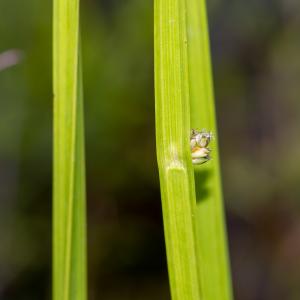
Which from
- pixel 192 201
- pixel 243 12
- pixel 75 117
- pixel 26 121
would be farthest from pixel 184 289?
pixel 243 12

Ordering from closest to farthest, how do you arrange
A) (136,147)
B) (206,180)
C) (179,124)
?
(179,124) → (206,180) → (136,147)

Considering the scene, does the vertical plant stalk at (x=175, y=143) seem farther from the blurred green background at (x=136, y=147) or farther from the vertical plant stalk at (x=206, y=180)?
the blurred green background at (x=136, y=147)

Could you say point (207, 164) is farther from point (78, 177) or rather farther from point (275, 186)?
point (275, 186)

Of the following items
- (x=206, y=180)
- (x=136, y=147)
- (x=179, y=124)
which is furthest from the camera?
(x=136, y=147)

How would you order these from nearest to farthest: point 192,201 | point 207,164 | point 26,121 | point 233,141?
point 192,201
point 207,164
point 26,121
point 233,141

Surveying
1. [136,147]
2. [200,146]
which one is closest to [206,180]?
[200,146]

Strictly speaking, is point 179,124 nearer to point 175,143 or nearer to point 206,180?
point 175,143

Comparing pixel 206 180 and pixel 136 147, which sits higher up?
pixel 136 147
